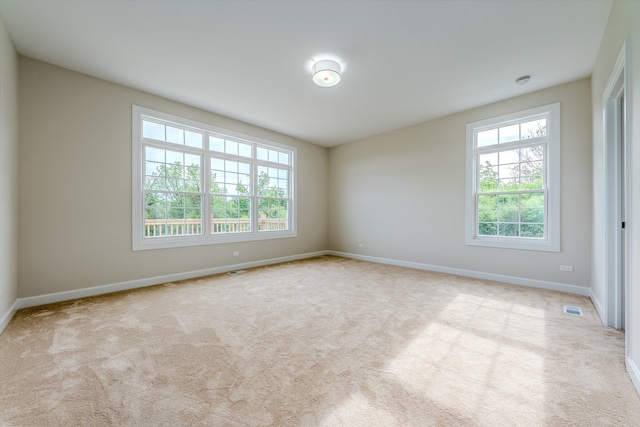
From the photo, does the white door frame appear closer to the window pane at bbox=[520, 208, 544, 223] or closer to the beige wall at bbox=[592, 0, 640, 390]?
the beige wall at bbox=[592, 0, 640, 390]

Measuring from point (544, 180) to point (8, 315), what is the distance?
6.74 metres

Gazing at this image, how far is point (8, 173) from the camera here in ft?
8.79

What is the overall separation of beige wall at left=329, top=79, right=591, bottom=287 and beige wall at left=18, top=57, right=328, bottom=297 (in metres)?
3.82

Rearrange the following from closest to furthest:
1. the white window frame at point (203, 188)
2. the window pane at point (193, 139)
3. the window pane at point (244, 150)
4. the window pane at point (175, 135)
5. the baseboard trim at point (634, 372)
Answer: the baseboard trim at point (634, 372)
the white window frame at point (203, 188)
the window pane at point (175, 135)
the window pane at point (193, 139)
the window pane at point (244, 150)

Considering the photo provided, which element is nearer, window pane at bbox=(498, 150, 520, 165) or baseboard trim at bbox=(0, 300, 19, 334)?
baseboard trim at bbox=(0, 300, 19, 334)

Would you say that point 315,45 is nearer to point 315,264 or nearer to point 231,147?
point 231,147

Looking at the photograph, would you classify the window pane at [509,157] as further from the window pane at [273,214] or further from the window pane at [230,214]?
the window pane at [230,214]

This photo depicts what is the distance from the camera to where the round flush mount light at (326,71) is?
3041 millimetres

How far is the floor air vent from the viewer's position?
9.27 ft

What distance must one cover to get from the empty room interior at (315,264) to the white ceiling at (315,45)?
1.1 inches

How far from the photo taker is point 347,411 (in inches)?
56.3

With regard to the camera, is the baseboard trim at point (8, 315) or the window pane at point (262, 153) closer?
the baseboard trim at point (8, 315)

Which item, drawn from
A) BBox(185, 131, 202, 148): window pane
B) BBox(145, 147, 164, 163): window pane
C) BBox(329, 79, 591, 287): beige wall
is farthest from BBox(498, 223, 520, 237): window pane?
BBox(145, 147, 164, 163): window pane

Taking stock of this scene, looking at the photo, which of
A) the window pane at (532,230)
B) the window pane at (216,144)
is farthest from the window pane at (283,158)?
the window pane at (532,230)
